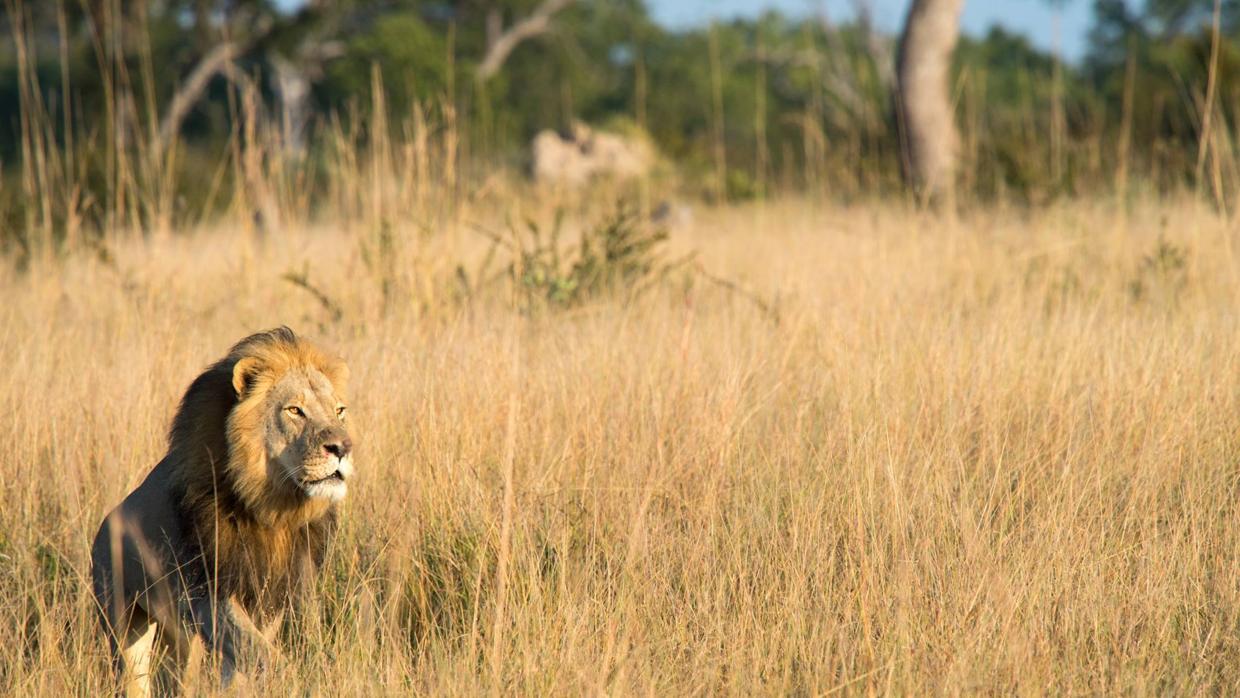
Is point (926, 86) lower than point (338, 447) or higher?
higher

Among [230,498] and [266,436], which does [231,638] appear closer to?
[230,498]

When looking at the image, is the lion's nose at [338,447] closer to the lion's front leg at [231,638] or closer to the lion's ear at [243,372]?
the lion's ear at [243,372]

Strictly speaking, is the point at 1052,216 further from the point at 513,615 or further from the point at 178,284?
the point at 513,615

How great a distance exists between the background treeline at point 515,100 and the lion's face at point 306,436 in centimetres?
259

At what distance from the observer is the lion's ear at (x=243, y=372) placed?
2.60 m

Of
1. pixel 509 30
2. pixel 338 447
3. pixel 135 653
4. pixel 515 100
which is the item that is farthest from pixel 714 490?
pixel 515 100

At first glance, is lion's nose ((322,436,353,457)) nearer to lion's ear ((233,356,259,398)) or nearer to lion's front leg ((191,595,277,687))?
lion's ear ((233,356,259,398))

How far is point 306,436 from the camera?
8.63 ft

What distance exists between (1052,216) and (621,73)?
33.5 m

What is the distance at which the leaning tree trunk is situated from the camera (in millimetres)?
10195

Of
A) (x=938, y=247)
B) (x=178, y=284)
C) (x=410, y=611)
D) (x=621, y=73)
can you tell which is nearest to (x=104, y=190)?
(x=178, y=284)

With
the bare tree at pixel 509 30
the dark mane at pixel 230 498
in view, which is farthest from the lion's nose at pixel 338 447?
the bare tree at pixel 509 30

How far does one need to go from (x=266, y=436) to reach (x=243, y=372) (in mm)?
141

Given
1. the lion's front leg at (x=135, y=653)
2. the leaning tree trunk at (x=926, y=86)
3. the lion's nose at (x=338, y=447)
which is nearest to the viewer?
the lion's nose at (x=338, y=447)
